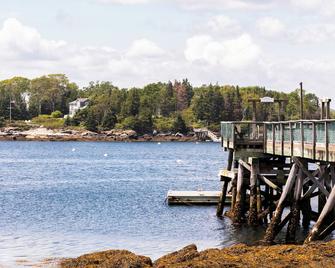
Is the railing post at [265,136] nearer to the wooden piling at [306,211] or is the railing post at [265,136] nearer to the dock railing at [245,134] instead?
the dock railing at [245,134]

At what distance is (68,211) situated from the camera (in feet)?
148

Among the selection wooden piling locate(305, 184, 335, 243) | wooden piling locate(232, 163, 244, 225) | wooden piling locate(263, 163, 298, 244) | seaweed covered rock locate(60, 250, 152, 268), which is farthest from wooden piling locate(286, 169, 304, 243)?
seaweed covered rock locate(60, 250, 152, 268)

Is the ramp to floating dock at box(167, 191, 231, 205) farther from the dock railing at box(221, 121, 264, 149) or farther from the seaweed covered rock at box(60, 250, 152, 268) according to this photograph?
the seaweed covered rock at box(60, 250, 152, 268)

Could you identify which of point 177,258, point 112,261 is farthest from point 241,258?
point 112,261

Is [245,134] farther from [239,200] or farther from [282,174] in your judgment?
[282,174]

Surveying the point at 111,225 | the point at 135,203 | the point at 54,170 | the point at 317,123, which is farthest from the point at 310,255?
the point at 54,170

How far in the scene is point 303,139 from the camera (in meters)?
29.9

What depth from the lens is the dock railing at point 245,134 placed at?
124 feet

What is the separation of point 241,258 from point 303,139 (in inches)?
377

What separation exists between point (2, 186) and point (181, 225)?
2965 centimetres

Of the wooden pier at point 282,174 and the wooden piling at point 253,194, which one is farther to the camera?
the wooden piling at point 253,194

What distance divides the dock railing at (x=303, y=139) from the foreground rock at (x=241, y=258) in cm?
522

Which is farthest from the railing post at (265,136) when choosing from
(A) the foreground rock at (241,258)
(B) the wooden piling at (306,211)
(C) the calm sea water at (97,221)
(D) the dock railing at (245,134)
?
(A) the foreground rock at (241,258)

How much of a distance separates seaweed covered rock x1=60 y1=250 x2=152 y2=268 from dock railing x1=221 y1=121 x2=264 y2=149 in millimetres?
14259
